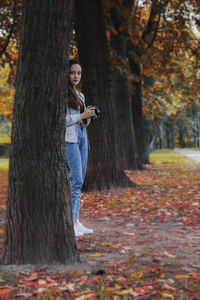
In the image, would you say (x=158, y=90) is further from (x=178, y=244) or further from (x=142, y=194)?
(x=178, y=244)

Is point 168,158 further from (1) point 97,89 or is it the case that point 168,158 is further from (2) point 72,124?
(2) point 72,124

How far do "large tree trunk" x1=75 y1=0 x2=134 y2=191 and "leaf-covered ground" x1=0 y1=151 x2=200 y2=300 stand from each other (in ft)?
7.12

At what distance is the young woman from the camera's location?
206 inches

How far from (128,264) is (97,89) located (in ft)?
21.4

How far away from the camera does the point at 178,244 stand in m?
5.22

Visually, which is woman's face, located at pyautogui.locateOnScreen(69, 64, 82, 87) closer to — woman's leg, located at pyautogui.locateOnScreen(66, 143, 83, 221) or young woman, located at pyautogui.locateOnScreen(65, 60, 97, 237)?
young woman, located at pyautogui.locateOnScreen(65, 60, 97, 237)

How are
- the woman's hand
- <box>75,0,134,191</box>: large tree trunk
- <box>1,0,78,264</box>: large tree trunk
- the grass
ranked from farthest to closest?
the grass
<box>75,0,134,191</box>: large tree trunk
the woman's hand
<box>1,0,78,264</box>: large tree trunk

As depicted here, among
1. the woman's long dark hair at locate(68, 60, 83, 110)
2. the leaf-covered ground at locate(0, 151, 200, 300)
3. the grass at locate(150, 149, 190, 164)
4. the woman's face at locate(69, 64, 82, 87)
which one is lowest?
the leaf-covered ground at locate(0, 151, 200, 300)

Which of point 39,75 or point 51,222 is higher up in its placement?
point 39,75

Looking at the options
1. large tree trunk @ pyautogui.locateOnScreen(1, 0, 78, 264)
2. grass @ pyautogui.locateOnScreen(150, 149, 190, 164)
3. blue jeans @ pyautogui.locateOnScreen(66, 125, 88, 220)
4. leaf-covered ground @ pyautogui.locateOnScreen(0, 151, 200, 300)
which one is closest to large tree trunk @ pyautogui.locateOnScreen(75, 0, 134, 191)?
leaf-covered ground @ pyautogui.locateOnScreen(0, 151, 200, 300)

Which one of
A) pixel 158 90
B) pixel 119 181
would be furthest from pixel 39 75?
pixel 158 90

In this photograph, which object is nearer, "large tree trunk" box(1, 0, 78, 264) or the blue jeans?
"large tree trunk" box(1, 0, 78, 264)

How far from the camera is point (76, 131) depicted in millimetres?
5332

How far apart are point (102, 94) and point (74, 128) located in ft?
16.7
